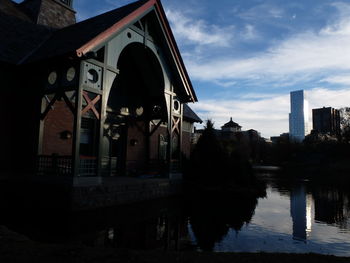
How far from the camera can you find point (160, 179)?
1488 centimetres

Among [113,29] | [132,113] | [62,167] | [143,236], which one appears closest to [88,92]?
[113,29]

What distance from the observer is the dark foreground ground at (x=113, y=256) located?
15.3 ft

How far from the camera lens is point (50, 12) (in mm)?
20609

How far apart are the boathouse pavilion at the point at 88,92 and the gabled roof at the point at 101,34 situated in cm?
5

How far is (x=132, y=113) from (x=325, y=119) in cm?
10691

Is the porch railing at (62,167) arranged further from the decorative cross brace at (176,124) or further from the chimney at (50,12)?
the chimney at (50,12)

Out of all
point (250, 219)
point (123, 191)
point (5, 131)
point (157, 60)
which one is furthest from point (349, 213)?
point (5, 131)

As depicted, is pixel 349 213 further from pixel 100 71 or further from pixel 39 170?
pixel 39 170

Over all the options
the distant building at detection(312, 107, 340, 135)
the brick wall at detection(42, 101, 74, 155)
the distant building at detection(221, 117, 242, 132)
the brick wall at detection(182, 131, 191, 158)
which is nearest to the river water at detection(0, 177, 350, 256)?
the brick wall at detection(42, 101, 74, 155)

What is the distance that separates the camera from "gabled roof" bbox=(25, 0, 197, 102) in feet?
37.1

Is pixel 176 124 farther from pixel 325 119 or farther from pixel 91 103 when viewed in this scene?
→ pixel 325 119

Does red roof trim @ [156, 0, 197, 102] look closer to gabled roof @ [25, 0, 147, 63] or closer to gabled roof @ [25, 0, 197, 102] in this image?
gabled roof @ [25, 0, 197, 102]

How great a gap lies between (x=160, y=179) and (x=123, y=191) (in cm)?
289

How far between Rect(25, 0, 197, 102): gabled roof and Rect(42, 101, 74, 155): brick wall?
254 cm
